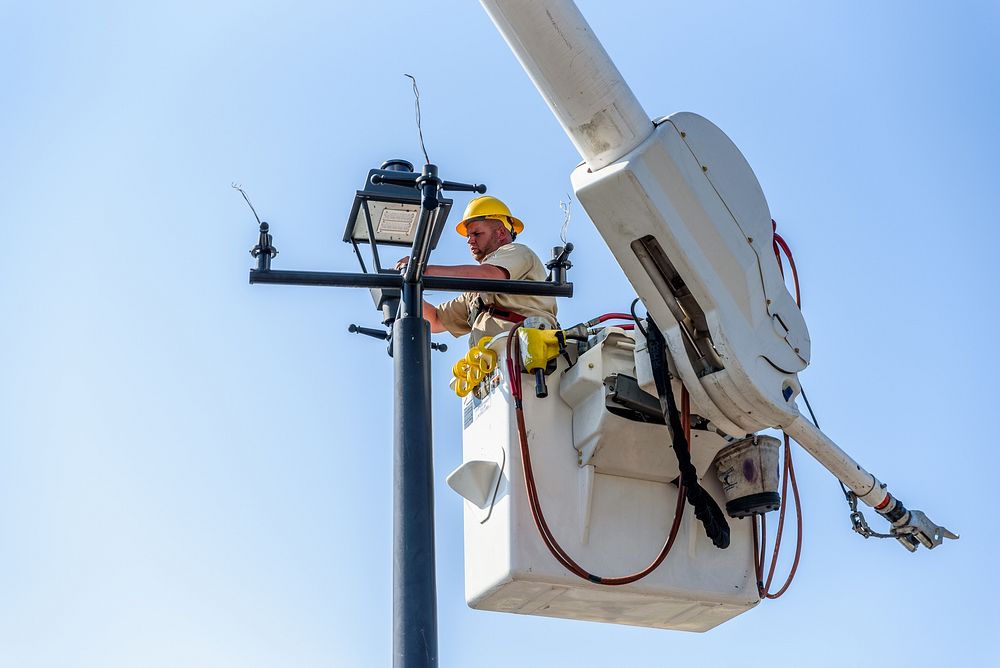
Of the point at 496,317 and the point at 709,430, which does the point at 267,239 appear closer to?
the point at 496,317

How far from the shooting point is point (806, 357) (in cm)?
689

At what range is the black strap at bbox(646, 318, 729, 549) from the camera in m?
6.71

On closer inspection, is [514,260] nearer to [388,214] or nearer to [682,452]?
[388,214]

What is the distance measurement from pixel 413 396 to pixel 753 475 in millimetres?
1794

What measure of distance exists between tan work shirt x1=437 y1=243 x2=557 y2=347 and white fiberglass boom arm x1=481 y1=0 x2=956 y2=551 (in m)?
1.39

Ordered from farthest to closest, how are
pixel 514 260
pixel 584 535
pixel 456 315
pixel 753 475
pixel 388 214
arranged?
pixel 456 315
pixel 514 260
pixel 753 475
pixel 584 535
pixel 388 214

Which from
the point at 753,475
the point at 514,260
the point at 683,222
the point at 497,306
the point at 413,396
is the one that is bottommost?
the point at 753,475

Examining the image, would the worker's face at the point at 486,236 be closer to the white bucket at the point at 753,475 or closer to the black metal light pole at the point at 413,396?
the black metal light pole at the point at 413,396

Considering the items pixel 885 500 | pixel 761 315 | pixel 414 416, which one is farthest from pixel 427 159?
pixel 885 500

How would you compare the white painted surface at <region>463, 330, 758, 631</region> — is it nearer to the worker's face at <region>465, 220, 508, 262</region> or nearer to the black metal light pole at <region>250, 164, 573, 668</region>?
the black metal light pole at <region>250, 164, 573, 668</region>

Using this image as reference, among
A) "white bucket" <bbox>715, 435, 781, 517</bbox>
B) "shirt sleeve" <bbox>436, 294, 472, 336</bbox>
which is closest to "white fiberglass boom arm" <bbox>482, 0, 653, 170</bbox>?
"white bucket" <bbox>715, 435, 781, 517</bbox>

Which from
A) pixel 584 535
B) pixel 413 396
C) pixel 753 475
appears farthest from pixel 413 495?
pixel 753 475

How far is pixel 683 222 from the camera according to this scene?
654 centimetres

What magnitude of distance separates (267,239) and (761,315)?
2.27m
